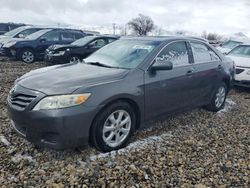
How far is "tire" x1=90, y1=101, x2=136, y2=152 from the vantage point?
367 cm

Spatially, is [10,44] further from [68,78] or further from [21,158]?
[21,158]

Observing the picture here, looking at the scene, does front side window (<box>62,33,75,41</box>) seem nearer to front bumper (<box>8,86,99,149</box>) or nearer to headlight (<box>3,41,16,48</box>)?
headlight (<box>3,41,16,48</box>)

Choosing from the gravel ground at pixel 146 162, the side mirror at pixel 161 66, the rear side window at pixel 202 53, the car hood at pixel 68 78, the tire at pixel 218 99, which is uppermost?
the rear side window at pixel 202 53

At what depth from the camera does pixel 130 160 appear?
12.2 feet

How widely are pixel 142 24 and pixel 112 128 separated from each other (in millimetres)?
58098

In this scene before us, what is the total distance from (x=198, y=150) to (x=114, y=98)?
148cm

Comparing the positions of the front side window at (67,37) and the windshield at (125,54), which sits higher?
the front side window at (67,37)

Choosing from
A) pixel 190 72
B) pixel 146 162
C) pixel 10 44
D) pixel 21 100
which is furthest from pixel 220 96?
pixel 10 44

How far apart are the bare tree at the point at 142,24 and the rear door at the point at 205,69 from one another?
54.5 metres

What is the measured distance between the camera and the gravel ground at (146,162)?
129 inches

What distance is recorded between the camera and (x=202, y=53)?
5516 millimetres

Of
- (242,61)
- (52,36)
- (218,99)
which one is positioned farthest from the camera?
(52,36)

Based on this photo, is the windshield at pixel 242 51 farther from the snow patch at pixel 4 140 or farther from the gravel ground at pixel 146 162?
the snow patch at pixel 4 140

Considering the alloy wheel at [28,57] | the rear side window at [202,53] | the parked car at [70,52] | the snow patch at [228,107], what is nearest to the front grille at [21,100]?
the rear side window at [202,53]
